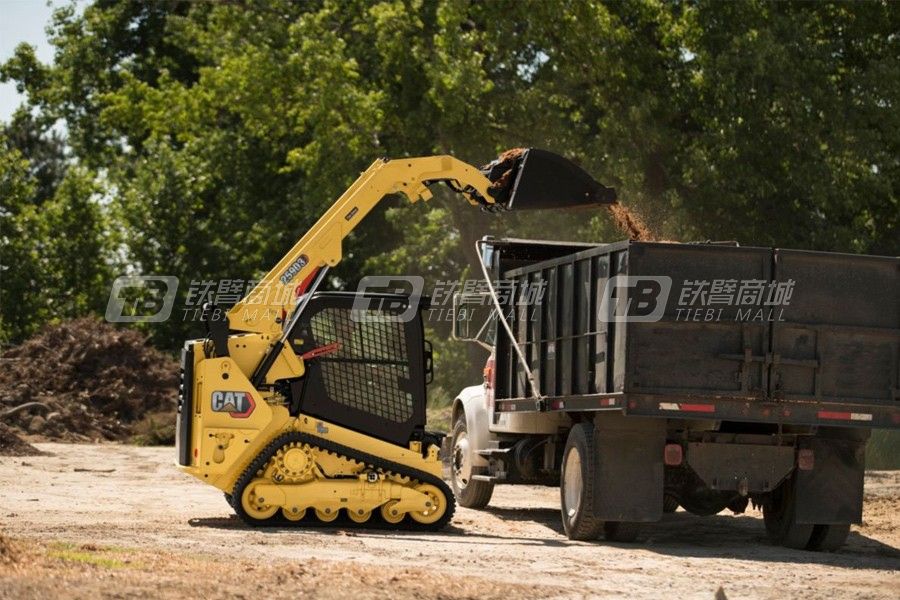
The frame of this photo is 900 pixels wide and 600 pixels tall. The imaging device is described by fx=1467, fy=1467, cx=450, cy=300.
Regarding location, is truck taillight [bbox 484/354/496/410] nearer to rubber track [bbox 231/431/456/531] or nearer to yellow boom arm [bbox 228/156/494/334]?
yellow boom arm [bbox 228/156/494/334]

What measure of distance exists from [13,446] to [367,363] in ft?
38.5

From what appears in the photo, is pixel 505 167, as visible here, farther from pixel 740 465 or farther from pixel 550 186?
pixel 740 465

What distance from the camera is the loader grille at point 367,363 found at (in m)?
14.5

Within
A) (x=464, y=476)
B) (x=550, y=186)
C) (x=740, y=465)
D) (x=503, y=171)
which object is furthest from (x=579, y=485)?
(x=464, y=476)

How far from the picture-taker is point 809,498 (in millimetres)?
13734

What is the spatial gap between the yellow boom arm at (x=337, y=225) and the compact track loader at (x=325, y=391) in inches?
0.6

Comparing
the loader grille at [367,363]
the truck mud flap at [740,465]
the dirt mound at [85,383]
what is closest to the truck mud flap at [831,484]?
the truck mud flap at [740,465]

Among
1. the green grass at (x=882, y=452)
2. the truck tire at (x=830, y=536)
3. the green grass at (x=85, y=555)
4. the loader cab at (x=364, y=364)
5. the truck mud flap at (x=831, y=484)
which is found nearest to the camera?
the green grass at (x=85, y=555)

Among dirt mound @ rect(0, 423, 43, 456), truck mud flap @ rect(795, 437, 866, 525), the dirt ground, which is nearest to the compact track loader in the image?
the dirt ground

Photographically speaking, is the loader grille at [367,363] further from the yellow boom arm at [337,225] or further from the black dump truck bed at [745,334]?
the black dump truck bed at [745,334]

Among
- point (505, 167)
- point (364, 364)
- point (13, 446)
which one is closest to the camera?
point (364, 364)

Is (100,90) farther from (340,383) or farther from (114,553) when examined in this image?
(114,553)

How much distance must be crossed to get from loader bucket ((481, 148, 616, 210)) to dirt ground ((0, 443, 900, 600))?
11.1ft

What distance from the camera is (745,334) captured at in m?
13.1
